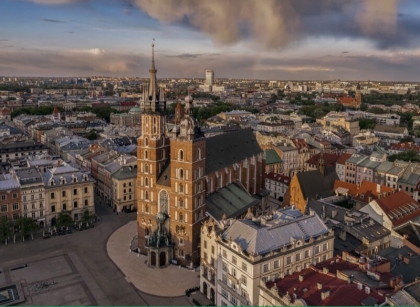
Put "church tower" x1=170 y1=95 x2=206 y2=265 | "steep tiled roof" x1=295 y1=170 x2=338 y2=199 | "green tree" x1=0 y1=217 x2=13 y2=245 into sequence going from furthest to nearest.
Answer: "steep tiled roof" x1=295 y1=170 x2=338 y2=199, "green tree" x1=0 y1=217 x2=13 y2=245, "church tower" x1=170 y1=95 x2=206 y2=265

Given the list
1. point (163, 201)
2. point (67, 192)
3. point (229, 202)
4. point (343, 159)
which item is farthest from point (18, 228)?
point (343, 159)

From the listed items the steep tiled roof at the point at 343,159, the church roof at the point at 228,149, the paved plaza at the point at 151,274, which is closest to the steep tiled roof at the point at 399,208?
the church roof at the point at 228,149

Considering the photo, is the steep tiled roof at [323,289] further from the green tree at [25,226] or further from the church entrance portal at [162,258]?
the green tree at [25,226]

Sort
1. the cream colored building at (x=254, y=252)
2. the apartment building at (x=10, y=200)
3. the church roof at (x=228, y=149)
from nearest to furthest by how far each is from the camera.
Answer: the cream colored building at (x=254, y=252), the apartment building at (x=10, y=200), the church roof at (x=228, y=149)

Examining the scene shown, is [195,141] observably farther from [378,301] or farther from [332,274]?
[378,301]

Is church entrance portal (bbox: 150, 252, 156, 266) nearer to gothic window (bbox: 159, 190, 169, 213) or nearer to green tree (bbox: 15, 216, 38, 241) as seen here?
gothic window (bbox: 159, 190, 169, 213)

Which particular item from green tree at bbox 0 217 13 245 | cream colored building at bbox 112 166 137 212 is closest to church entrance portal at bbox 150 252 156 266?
green tree at bbox 0 217 13 245

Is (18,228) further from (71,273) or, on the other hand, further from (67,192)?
(71,273)
